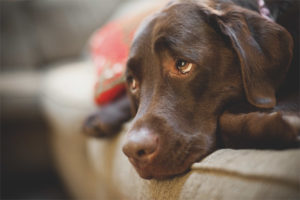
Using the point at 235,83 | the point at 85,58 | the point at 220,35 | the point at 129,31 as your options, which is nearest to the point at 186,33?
the point at 220,35

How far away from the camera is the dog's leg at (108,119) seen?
5.59 ft

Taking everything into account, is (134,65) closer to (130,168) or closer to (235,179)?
(130,168)

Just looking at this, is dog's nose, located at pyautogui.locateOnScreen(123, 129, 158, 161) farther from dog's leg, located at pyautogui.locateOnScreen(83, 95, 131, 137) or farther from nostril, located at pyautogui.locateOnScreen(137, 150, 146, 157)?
dog's leg, located at pyautogui.locateOnScreen(83, 95, 131, 137)

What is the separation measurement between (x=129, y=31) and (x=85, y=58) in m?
1.84

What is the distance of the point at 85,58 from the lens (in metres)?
3.75

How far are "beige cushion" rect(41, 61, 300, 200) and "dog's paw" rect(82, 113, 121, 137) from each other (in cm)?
4

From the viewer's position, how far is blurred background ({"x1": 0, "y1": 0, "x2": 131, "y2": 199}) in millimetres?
3507

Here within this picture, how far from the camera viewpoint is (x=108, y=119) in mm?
1710

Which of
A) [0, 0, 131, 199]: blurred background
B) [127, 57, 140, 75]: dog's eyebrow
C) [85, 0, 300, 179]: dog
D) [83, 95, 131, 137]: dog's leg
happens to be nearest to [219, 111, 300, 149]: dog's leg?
[85, 0, 300, 179]: dog

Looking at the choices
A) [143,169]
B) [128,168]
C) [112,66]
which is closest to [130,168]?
[128,168]

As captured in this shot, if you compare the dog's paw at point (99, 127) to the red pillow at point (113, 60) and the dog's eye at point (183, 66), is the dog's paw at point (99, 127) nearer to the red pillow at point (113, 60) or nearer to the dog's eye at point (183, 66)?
the red pillow at point (113, 60)

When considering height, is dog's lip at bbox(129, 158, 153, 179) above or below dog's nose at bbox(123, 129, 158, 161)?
below

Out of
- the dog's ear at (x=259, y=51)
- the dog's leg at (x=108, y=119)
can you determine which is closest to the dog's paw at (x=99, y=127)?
the dog's leg at (x=108, y=119)

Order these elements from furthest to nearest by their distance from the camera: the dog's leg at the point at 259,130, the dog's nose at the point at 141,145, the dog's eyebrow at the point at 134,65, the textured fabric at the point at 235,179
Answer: the dog's eyebrow at the point at 134,65
the dog's nose at the point at 141,145
the dog's leg at the point at 259,130
the textured fabric at the point at 235,179
